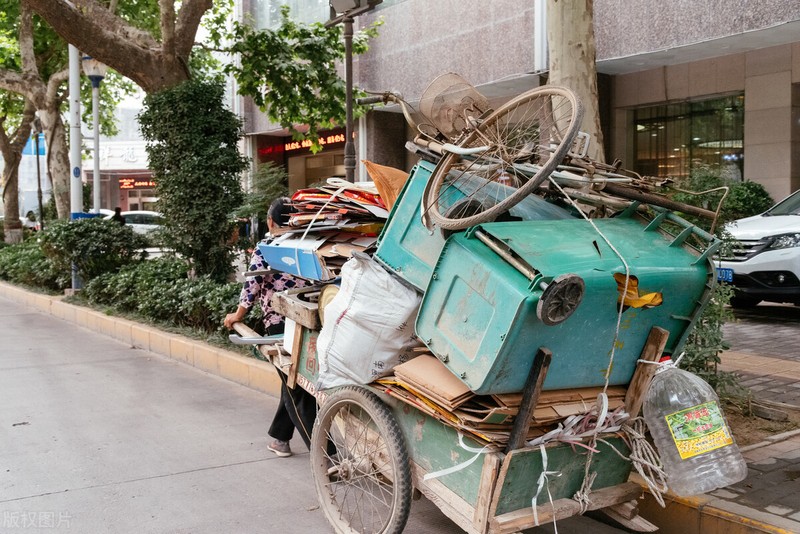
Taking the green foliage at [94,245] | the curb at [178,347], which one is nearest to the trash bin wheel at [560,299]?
the curb at [178,347]

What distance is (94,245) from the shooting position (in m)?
11.7

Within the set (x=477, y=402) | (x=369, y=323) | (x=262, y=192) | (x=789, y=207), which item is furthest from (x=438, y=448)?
(x=789, y=207)

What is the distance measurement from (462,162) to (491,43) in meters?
10.6

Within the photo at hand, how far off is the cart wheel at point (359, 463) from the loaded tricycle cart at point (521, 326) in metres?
0.01

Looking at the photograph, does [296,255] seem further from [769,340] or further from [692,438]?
[769,340]

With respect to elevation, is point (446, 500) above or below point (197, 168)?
below

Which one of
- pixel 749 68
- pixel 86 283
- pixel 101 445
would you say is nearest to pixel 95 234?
pixel 86 283

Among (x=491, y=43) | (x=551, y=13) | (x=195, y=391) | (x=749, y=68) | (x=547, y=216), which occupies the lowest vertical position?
(x=195, y=391)

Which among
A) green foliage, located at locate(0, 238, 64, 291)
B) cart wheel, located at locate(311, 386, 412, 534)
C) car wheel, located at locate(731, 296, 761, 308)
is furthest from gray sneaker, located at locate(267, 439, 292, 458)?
green foliage, located at locate(0, 238, 64, 291)

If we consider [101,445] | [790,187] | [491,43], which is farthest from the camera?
[491,43]

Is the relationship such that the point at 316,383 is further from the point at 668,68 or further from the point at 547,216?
the point at 668,68

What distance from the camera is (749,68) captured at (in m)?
11.5

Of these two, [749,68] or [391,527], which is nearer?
[391,527]

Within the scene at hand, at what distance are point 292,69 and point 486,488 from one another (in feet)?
29.3
